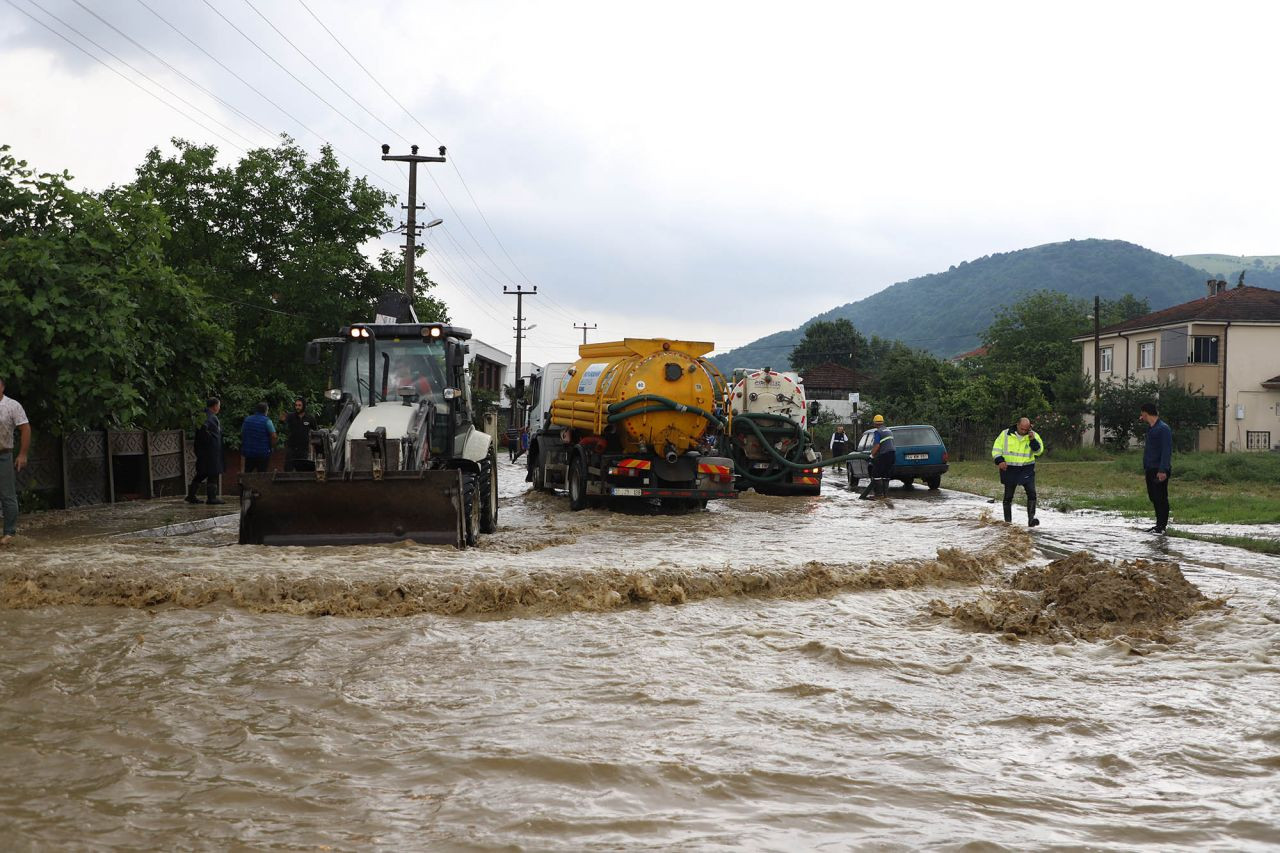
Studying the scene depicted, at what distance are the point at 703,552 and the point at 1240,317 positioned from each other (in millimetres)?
42074

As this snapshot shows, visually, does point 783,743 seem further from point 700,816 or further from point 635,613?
point 635,613

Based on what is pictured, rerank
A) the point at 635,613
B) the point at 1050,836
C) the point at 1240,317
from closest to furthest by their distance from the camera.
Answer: the point at 1050,836 < the point at 635,613 < the point at 1240,317

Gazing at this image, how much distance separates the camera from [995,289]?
152m

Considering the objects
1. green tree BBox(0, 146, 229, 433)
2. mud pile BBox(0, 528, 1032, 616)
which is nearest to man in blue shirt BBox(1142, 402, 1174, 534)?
mud pile BBox(0, 528, 1032, 616)

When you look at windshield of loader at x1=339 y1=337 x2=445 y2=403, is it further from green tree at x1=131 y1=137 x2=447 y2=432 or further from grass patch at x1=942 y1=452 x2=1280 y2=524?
green tree at x1=131 y1=137 x2=447 y2=432

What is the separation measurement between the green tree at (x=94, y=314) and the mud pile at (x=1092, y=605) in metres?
9.79

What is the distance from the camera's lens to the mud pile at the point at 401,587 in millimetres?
8320

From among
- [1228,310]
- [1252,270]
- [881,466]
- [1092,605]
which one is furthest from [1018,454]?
[1252,270]

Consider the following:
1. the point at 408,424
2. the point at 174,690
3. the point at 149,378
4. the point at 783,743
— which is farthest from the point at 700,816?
the point at 149,378

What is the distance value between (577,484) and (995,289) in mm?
144959

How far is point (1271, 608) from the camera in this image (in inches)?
344

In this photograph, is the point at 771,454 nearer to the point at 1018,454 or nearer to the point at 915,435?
the point at 915,435

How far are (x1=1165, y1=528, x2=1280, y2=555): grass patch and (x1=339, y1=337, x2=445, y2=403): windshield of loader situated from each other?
9.82 metres

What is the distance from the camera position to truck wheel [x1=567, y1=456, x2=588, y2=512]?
18141mm
